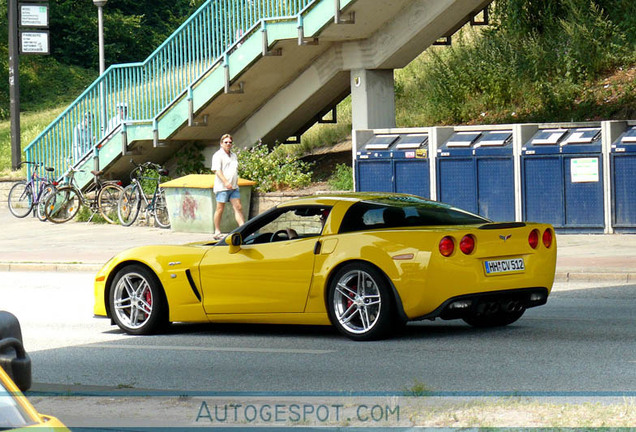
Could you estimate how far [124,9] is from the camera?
57.1m

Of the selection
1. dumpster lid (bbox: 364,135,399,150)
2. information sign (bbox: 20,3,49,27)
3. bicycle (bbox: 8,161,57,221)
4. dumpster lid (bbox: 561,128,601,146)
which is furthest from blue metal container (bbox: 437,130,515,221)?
information sign (bbox: 20,3,49,27)

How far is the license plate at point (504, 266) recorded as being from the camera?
1012 centimetres

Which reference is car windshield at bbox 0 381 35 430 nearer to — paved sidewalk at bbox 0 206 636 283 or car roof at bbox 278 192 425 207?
car roof at bbox 278 192 425 207

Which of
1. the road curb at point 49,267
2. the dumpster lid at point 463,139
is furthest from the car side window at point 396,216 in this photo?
the dumpster lid at point 463,139

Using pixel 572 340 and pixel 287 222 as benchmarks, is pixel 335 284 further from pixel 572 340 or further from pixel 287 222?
pixel 572 340

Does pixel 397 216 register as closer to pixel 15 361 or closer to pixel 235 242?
pixel 235 242

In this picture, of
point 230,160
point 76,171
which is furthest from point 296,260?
point 76,171

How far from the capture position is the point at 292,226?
11.3 m

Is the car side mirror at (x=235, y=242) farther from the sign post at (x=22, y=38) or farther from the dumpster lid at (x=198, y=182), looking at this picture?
the sign post at (x=22, y=38)

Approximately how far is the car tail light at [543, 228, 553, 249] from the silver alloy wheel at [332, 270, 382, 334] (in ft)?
5.28

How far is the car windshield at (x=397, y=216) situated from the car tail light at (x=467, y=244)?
1.89 ft

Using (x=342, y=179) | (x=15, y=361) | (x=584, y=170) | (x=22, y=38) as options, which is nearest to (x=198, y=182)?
(x=342, y=179)

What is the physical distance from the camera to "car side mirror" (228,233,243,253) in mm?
10992

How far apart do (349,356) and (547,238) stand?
85.9 inches
